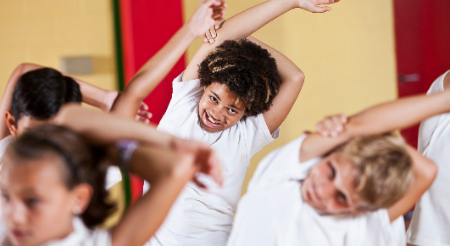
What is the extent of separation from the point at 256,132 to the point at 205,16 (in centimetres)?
51

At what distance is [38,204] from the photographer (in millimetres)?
608

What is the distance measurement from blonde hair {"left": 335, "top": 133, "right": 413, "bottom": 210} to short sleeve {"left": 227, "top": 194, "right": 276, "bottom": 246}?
0.23 metres

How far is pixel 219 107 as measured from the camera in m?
1.15

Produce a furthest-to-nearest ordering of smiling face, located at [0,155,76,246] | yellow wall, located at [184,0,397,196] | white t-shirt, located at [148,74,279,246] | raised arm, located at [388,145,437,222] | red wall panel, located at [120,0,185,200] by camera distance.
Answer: yellow wall, located at [184,0,397,196] < red wall panel, located at [120,0,185,200] < white t-shirt, located at [148,74,279,246] < raised arm, located at [388,145,437,222] < smiling face, located at [0,155,76,246]

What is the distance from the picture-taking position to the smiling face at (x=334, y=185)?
0.79 meters

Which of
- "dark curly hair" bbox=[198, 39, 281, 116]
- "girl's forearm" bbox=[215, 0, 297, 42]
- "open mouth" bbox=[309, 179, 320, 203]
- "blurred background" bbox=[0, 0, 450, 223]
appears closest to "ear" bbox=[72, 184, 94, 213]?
"open mouth" bbox=[309, 179, 320, 203]

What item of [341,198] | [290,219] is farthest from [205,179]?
[341,198]

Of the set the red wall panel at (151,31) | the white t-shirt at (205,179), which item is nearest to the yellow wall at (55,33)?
the red wall panel at (151,31)

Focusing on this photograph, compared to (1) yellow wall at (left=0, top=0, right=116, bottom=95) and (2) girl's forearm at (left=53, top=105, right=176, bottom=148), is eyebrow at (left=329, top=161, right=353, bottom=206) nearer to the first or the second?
(2) girl's forearm at (left=53, top=105, right=176, bottom=148)

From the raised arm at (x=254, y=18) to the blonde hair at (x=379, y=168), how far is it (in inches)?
20.0

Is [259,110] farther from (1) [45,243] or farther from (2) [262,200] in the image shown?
(1) [45,243]

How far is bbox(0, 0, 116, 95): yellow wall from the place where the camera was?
1.72m

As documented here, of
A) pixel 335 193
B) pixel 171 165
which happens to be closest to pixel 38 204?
pixel 171 165

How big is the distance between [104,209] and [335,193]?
0.50 meters
